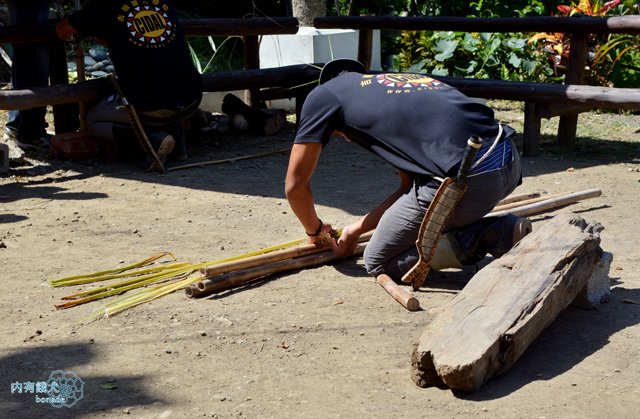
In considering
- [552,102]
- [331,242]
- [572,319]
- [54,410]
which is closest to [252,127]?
[552,102]

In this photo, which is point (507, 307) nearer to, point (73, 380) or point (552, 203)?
point (73, 380)

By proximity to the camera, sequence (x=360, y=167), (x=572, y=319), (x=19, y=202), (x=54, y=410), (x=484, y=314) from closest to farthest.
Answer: (x=54, y=410) → (x=484, y=314) → (x=572, y=319) → (x=19, y=202) → (x=360, y=167)

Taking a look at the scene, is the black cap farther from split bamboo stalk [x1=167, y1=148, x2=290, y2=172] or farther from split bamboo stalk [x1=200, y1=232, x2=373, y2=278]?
split bamboo stalk [x1=167, y1=148, x2=290, y2=172]

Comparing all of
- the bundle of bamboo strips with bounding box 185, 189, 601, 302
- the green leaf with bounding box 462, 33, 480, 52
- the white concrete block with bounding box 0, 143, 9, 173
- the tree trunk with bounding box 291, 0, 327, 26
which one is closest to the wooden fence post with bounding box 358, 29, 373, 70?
the green leaf with bounding box 462, 33, 480, 52

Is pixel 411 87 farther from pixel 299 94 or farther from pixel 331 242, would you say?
pixel 299 94

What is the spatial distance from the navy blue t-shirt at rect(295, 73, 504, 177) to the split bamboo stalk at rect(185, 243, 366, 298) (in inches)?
26.4

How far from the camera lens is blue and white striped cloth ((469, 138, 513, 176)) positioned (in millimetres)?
4508

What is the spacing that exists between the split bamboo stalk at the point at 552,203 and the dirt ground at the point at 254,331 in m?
0.06

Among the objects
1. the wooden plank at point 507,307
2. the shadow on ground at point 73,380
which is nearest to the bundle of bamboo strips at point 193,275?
the shadow on ground at point 73,380

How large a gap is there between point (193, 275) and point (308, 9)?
6.95 metres

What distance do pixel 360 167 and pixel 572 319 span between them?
3.66 m

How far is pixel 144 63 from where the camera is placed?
7480mm

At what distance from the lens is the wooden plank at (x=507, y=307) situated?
349 cm

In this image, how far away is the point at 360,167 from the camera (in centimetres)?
777
